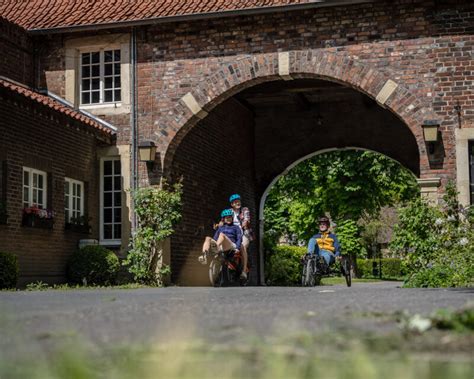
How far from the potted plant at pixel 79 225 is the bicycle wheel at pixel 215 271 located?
3.28 meters

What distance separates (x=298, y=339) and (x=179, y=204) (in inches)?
536

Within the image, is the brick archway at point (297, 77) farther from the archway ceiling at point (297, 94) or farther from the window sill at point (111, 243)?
the archway ceiling at point (297, 94)

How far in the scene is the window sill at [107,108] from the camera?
18406 mm

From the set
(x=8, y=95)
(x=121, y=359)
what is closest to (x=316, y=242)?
(x=8, y=95)

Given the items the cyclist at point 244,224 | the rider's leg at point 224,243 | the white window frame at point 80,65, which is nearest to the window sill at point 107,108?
the white window frame at point 80,65

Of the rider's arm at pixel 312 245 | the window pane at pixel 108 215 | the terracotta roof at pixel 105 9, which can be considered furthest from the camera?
the window pane at pixel 108 215

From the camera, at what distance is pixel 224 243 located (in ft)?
50.2

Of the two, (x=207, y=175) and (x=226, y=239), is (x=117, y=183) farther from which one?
(x=226, y=239)

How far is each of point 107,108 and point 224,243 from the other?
495 centimetres

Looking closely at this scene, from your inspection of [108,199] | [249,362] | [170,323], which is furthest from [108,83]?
[249,362]

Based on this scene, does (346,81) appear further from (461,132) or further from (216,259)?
(216,259)

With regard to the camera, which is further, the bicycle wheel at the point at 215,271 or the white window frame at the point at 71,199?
the white window frame at the point at 71,199

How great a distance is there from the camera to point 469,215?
15680 mm

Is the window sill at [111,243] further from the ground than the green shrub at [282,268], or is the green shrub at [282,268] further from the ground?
the window sill at [111,243]
